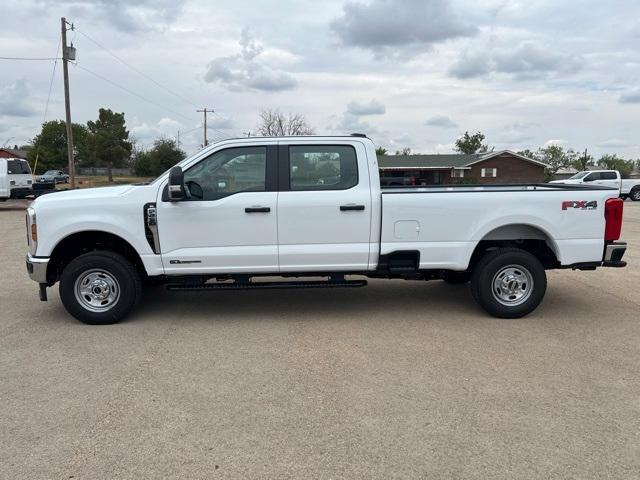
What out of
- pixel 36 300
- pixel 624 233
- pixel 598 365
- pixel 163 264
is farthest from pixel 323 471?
pixel 624 233

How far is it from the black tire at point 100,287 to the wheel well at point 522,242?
3910 mm

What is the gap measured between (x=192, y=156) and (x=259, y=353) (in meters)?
2.32

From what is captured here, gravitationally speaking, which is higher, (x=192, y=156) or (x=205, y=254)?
(x=192, y=156)

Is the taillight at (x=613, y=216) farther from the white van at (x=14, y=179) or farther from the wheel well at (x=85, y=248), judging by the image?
the white van at (x=14, y=179)

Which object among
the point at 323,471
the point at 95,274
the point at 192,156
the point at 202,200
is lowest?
the point at 323,471

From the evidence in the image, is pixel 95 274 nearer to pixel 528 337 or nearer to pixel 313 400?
pixel 313 400

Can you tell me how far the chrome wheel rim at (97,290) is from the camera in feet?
19.4

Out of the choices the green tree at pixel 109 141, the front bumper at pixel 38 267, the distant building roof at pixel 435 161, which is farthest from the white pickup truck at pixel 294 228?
the green tree at pixel 109 141

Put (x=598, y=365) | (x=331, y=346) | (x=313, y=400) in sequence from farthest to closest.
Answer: (x=331, y=346) < (x=598, y=365) < (x=313, y=400)

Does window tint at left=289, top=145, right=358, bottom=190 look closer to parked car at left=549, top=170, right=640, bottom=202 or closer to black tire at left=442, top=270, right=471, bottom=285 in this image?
black tire at left=442, top=270, right=471, bottom=285

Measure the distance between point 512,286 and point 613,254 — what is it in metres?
1.17

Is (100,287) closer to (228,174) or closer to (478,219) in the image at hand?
(228,174)

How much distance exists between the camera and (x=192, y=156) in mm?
5977

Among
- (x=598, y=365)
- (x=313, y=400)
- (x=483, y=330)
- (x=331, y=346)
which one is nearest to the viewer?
(x=313, y=400)
